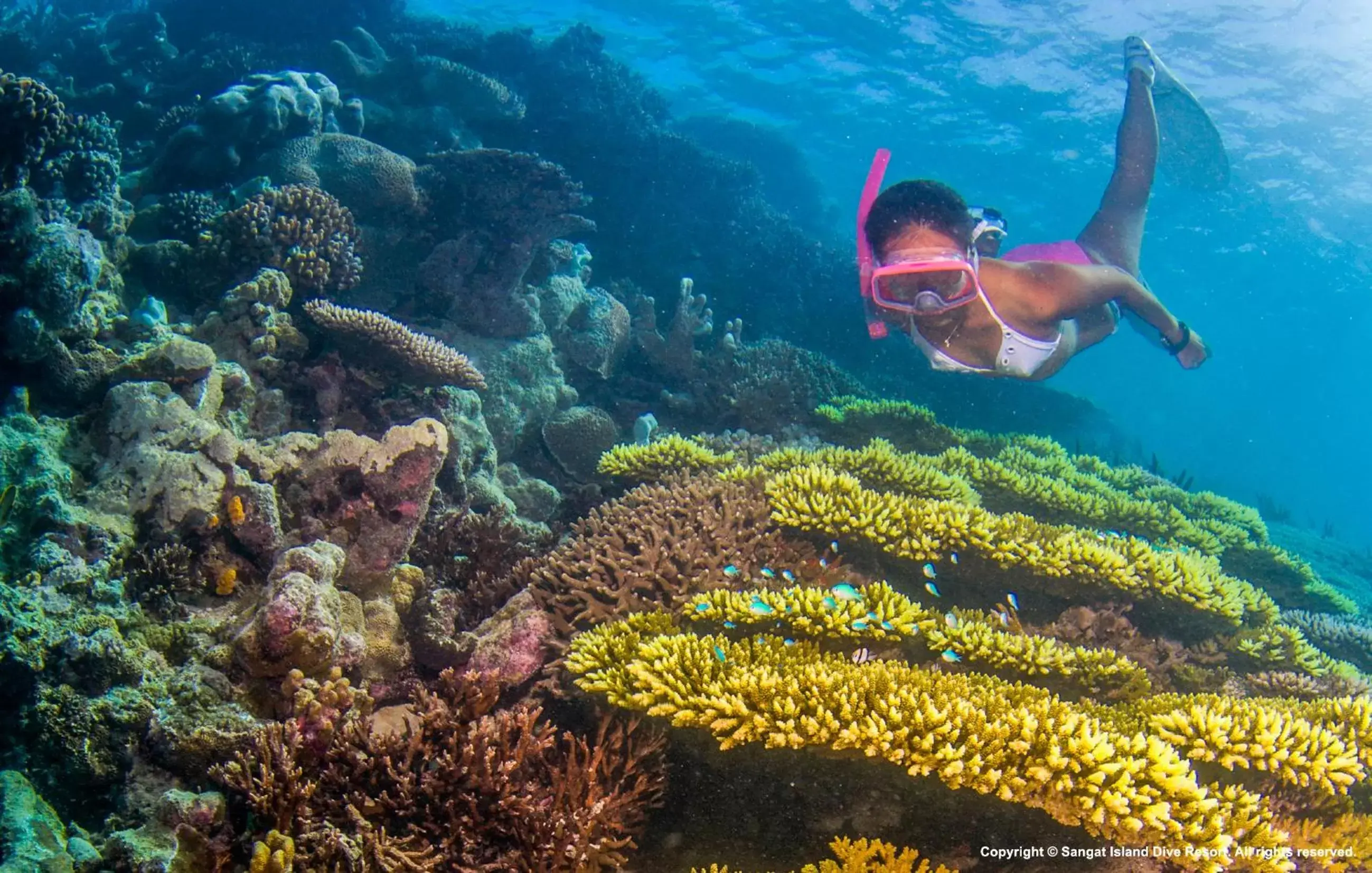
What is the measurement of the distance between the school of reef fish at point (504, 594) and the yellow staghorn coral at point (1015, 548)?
0.04m

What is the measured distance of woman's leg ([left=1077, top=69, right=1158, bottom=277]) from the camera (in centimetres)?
748

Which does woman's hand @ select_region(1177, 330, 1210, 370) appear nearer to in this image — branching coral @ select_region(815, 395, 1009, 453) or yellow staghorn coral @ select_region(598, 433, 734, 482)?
branching coral @ select_region(815, 395, 1009, 453)

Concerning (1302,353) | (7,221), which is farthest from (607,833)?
(1302,353)

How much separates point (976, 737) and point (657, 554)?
2569 millimetres

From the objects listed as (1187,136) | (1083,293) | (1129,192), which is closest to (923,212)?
(1083,293)

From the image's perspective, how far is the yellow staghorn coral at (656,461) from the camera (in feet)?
21.7

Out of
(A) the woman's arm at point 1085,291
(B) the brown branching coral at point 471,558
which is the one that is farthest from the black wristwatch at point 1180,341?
(B) the brown branching coral at point 471,558

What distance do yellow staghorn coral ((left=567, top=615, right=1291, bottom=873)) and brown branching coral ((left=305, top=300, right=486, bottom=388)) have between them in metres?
3.80

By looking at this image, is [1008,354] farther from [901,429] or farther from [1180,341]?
[901,429]

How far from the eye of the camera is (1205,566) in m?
5.31

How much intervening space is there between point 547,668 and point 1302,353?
96176mm

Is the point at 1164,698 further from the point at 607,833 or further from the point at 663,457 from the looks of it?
the point at 663,457

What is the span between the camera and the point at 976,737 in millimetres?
2779

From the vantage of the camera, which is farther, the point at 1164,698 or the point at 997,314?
the point at 997,314
